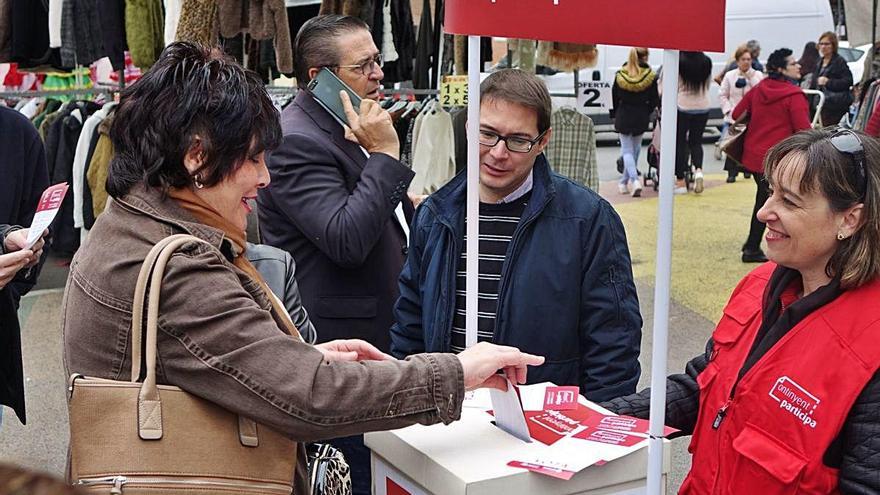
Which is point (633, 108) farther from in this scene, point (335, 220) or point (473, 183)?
point (473, 183)

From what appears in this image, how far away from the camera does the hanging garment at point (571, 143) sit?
6.73 metres

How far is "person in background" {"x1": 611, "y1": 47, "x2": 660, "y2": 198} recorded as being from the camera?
11.6 m

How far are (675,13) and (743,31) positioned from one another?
539 inches

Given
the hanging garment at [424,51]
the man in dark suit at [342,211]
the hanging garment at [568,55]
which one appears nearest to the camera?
the man in dark suit at [342,211]

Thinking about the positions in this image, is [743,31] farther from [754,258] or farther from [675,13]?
[675,13]

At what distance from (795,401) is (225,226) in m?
1.16

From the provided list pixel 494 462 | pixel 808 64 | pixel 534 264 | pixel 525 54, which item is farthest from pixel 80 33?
pixel 808 64

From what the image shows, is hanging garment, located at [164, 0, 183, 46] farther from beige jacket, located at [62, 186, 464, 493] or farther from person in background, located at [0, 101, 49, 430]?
beige jacket, located at [62, 186, 464, 493]

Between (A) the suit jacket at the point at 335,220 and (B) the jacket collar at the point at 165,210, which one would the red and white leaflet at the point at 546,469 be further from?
(A) the suit jacket at the point at 335,220

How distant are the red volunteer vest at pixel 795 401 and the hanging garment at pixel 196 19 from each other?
4.62 meters

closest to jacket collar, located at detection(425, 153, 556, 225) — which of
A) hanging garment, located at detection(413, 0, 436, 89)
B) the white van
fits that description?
hanging garment, located at detection(413, 0, 436, 89)

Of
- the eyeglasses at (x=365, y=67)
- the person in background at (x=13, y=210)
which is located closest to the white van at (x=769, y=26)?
the eyeglasses at (x=365, y=67)

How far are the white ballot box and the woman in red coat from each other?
655 cm

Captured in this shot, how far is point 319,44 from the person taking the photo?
340 cm
